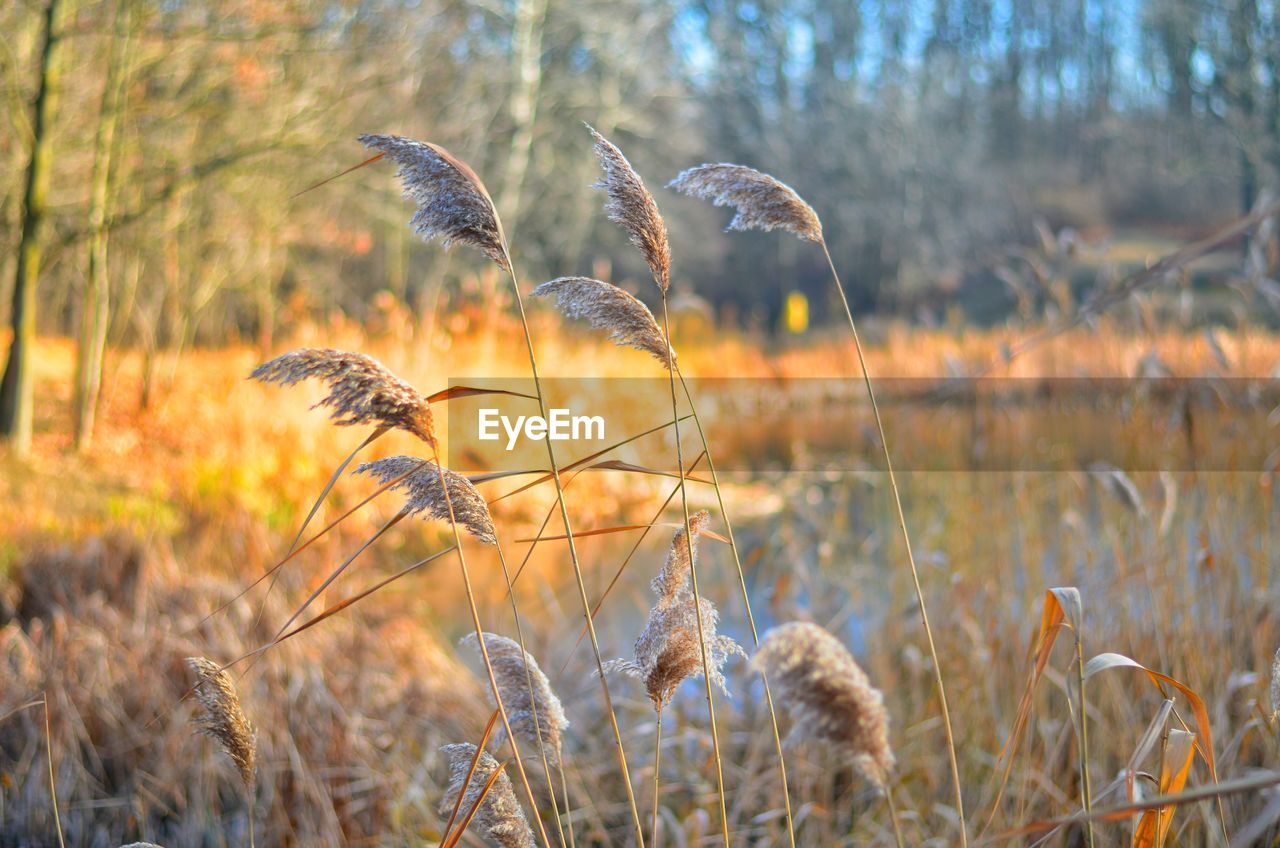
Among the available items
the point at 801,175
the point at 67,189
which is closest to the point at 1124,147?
the point at 801,175

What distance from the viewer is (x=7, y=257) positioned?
9.68 m

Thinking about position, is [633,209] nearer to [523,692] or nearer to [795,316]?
[523,692]

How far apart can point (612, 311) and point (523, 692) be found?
1.43 feet

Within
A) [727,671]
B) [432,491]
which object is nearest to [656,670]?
[432,491]

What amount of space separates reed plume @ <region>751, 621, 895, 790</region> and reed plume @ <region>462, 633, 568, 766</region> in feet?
1.30

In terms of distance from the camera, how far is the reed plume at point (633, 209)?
1.03m

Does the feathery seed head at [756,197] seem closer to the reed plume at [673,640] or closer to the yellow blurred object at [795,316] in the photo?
the reed plume at [673,640]

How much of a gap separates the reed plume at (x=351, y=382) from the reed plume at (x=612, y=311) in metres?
0.19

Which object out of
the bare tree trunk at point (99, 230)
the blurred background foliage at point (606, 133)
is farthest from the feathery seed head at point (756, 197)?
the bare tree trunk at point (99, 230)

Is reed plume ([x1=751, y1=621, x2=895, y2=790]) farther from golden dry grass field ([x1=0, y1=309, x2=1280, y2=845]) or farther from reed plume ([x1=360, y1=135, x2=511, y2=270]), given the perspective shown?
reed plume ([x1=360, y1=135, x2=511, y2=270])

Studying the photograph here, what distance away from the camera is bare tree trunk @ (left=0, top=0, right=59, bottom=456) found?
7.04 meters

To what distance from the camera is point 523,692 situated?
112 cm

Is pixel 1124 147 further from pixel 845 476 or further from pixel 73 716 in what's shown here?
pixel 73 716

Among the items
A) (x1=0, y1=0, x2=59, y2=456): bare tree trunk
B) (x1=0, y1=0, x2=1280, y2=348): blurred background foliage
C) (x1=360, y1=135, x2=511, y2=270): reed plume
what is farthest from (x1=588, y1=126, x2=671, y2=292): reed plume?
(x1=0, y1=0, x2=59, y2=456): bare tree trunk
